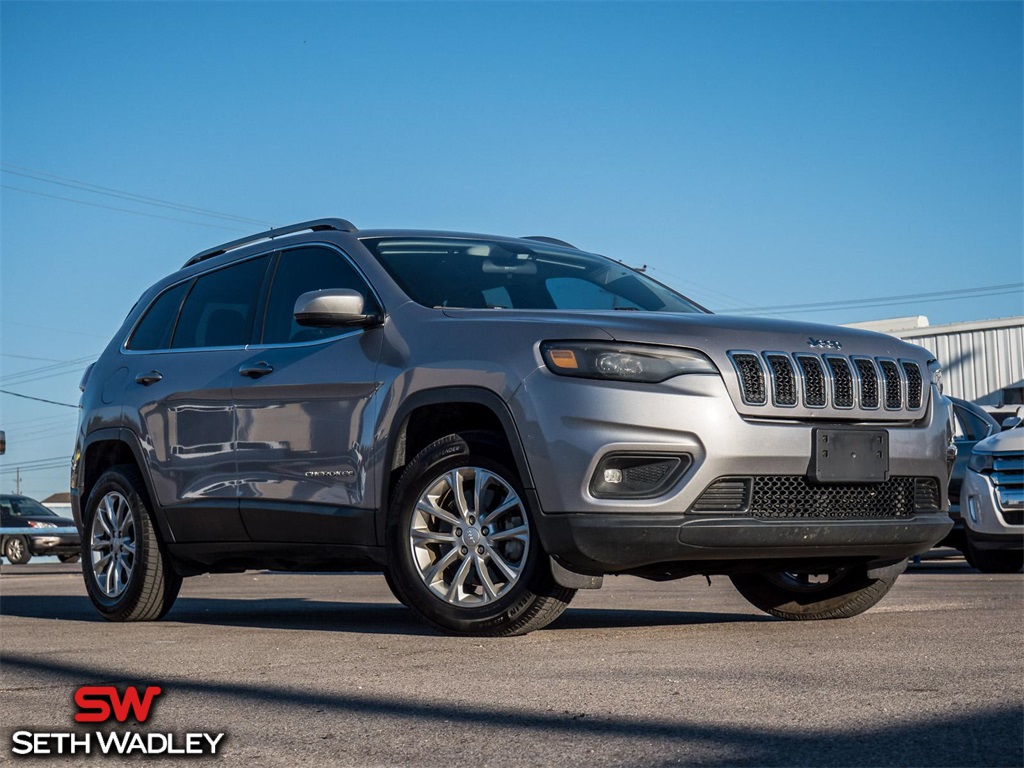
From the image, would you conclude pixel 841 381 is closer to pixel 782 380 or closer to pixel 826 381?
Answer: pixel 826 381

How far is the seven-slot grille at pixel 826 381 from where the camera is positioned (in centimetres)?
545

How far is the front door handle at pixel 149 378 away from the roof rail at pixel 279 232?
79cm

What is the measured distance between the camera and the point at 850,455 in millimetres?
5578

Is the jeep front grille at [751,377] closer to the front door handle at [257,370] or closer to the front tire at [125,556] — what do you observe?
the front door handle at [257,370]

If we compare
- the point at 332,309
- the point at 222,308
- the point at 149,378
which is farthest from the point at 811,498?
the point at 149,378

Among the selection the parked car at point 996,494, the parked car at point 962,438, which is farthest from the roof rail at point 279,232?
the parked car at point 962,438

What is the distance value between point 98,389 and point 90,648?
8.61 feet

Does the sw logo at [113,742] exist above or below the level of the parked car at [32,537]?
above

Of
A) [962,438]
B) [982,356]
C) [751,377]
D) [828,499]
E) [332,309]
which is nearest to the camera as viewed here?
[751,377]

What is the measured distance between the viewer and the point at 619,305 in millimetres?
→ 6758

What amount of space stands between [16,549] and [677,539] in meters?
22.4

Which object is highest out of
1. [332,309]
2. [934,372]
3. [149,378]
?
[332,309]

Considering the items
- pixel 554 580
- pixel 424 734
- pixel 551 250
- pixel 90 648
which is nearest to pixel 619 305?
pixel 551 250

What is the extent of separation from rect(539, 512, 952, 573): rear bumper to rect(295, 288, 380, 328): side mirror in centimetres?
137
